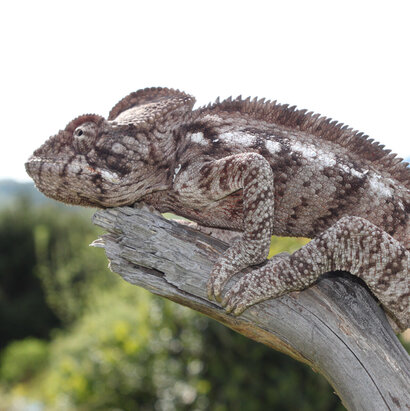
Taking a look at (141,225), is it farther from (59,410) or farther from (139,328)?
(59,410)

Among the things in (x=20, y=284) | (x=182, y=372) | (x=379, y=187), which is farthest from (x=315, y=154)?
(x=20, y=284)

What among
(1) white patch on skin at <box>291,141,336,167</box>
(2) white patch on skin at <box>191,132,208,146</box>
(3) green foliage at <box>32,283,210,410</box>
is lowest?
(3) green foliage at <box>32,283,210,410</box>

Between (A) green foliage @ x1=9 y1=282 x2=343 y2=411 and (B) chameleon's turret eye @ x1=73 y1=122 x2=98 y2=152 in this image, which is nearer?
(B) chameleon's turret eye @ x1=73 y1=122 x2=98 y2=152

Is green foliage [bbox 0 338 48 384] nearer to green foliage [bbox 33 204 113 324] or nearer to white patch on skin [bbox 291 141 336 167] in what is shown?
green foliage [bbox 33 204 113 324]

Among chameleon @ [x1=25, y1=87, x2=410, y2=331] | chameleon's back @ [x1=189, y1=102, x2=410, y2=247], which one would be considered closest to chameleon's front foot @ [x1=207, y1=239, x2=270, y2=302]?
chameleon @ [x1=25, y1=87, x2=410, y2=331]

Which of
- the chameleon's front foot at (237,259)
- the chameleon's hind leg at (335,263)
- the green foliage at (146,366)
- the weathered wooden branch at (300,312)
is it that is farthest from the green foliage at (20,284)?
the chameleon's hind leg at (335,263)

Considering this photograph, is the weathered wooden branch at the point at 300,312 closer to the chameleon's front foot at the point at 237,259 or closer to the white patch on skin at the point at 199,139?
the chameleon's front foot at the point at 237,259
